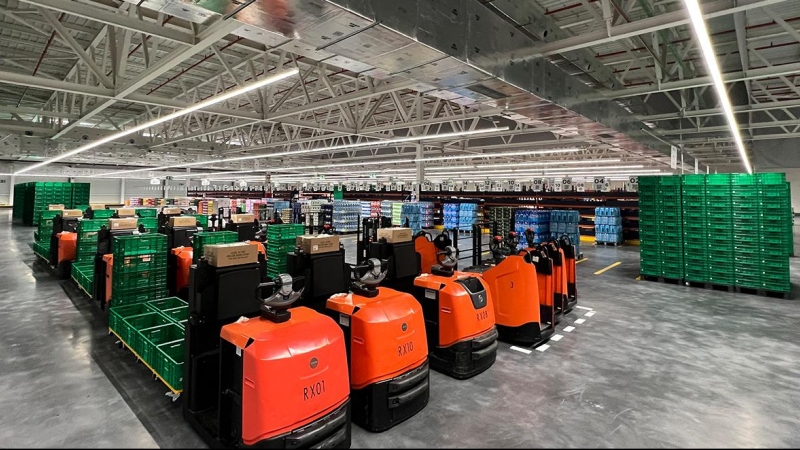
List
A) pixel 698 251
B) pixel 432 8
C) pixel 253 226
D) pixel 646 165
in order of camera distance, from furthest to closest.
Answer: pixel 646 165 < pixel 253 226 < pixel 698 251 < pixel 432 8

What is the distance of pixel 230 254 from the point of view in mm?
3068

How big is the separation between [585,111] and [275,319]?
238 inches

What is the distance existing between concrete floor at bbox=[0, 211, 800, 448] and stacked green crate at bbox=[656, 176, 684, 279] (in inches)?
98.6

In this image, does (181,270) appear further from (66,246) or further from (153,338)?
(66,246)

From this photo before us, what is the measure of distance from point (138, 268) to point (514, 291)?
5.38m

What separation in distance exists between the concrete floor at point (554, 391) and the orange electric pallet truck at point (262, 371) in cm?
38

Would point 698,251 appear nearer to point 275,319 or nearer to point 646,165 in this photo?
point 275,319

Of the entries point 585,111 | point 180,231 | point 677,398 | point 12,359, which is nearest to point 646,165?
point 585,111

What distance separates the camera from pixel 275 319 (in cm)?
257

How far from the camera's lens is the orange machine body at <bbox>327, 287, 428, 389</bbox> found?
9.53 feet

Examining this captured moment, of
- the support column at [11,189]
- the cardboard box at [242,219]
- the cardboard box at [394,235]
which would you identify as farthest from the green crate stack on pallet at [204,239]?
the support column at [11,189]

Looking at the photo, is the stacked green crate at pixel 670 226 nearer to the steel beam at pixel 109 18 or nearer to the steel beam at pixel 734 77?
the steel beam at pixel 734 77

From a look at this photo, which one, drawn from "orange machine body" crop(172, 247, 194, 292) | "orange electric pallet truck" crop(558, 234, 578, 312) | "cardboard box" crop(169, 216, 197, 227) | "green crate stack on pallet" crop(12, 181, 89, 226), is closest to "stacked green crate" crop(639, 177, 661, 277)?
"orange electric pallet truck" crop(558, 234, 578, 312)

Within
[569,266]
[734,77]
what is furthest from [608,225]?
[569,266]
